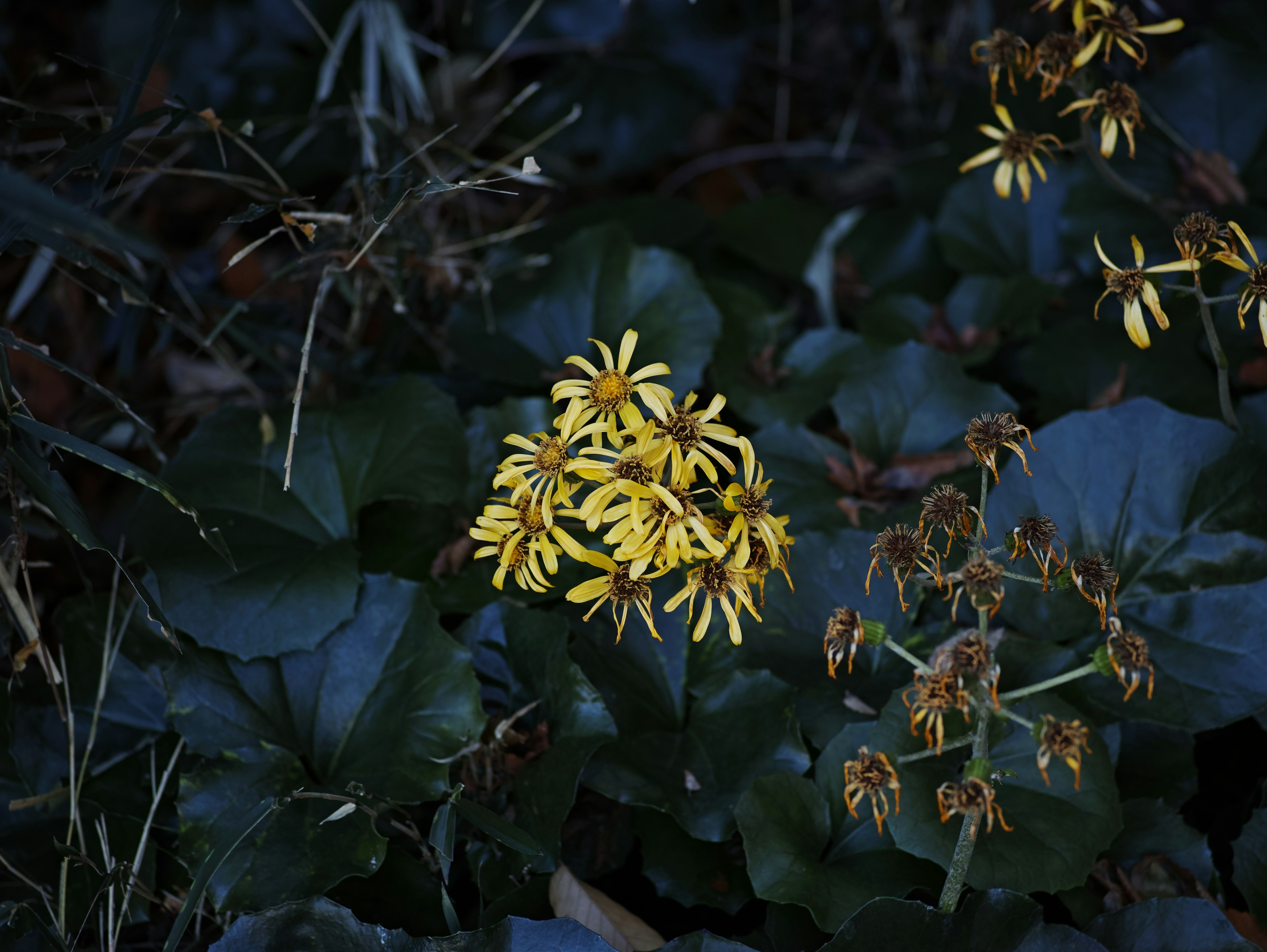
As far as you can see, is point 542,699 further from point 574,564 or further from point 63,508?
point 63,508

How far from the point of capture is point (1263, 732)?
1970 millimetres

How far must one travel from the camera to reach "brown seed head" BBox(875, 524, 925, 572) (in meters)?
1.29

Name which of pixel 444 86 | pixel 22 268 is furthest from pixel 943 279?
pixel 22 268

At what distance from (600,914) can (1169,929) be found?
0.88m

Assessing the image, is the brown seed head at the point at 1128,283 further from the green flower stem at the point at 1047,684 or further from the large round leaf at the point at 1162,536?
the green flower stem at the point at 1047,684

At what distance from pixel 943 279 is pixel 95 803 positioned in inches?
97.9

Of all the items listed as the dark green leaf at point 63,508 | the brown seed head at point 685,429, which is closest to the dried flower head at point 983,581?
the brown seed head at point 685,429

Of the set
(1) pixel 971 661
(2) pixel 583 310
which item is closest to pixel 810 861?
(1) pixel 971 661

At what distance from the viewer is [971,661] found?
1.17 meters

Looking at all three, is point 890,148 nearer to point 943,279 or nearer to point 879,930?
point 943,279

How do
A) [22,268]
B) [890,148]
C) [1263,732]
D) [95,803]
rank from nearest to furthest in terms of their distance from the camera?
1. [95,803]
2. [1263,732]
3. [22,268]
4. [890,148]

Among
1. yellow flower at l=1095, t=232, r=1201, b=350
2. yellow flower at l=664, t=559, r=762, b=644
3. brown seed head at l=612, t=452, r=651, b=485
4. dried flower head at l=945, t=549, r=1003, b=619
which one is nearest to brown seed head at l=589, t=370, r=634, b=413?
brown seed head at l=612, t=452, r=651, b=485

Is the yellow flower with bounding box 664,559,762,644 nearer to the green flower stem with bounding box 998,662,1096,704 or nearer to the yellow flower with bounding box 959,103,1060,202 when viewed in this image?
the green flower stem with bounding box 998,662,1096,704

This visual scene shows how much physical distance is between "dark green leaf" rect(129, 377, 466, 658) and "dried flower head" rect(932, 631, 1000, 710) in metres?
1.11
